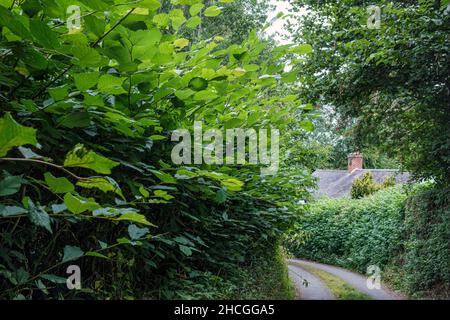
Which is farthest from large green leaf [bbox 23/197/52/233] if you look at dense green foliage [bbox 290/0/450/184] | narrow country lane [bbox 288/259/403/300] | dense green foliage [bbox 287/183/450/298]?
dense green foliage [bbox 287/183/450/298]

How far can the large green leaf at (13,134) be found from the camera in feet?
2.21

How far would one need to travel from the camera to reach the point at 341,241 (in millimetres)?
17109

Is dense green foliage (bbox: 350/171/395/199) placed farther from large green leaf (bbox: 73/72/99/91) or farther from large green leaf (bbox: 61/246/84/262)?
large green leaf (bbox: 73/72/99/91)

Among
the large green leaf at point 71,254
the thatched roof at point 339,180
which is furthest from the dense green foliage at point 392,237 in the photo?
the thatched roof at point 339,180

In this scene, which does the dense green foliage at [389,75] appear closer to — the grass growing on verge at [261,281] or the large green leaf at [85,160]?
the grass growing on verge at [261,281]

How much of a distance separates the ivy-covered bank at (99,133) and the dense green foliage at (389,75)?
12.9 feet

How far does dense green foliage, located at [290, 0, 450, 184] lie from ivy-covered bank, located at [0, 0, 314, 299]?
3.93m

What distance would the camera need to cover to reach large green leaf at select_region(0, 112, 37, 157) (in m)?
0.67

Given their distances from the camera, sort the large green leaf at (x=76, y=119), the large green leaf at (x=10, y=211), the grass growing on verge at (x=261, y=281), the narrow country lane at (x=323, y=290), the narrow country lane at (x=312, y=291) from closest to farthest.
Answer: the large green leaf at (x=10, y=211), the large green leaf at (x=76, y=119), the grass growing on verge at (x=261, y=281), the narrow country lane at (x=323, y=290), the narrow country lane at (x=312, y=291)
